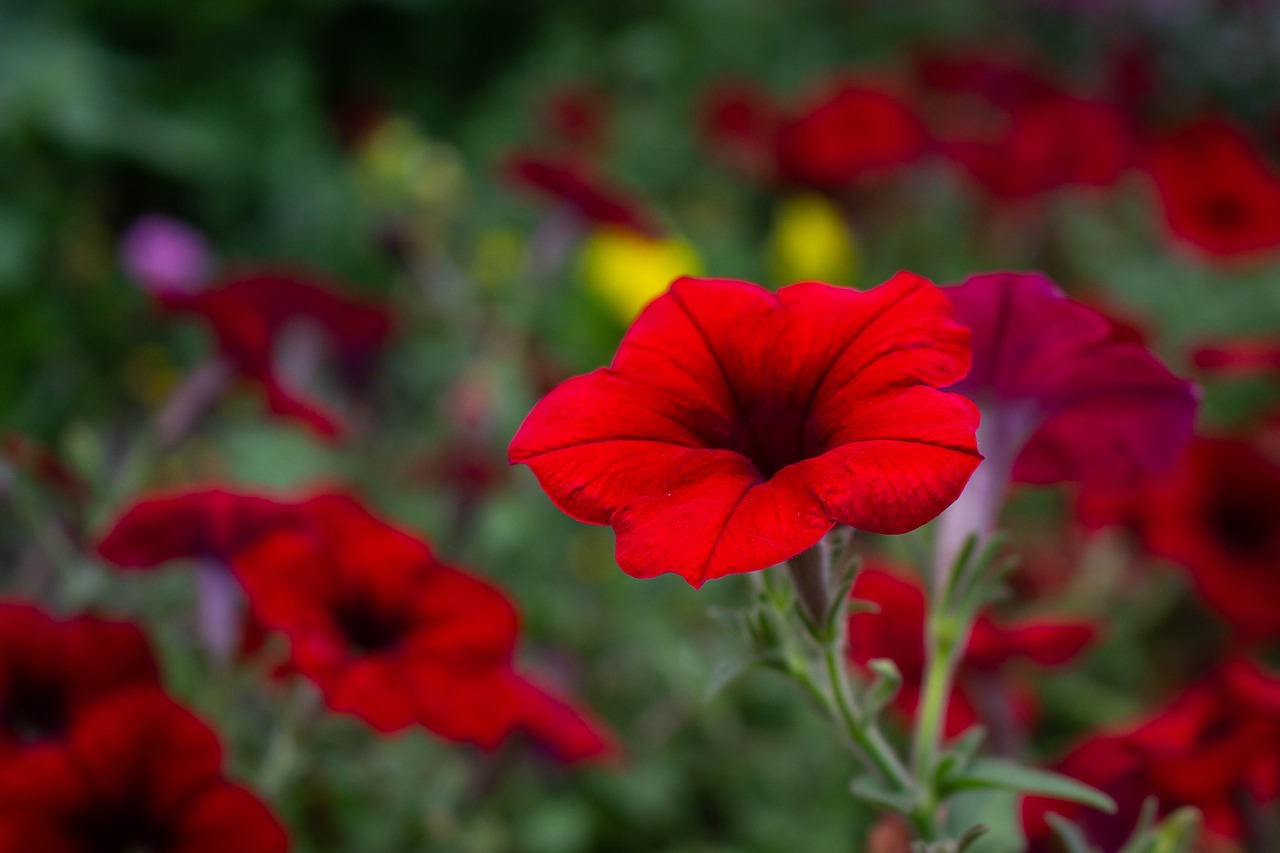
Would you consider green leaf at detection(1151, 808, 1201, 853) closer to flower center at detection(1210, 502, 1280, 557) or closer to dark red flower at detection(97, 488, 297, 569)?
flower center at detection(1210, 502, 1280, 557)

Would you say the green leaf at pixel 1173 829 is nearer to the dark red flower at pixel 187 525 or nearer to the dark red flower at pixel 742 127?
the dark red flower at pixel 187 525

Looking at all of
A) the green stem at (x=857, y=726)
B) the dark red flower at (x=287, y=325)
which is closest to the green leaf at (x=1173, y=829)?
the green stem at (x=857, y=726)

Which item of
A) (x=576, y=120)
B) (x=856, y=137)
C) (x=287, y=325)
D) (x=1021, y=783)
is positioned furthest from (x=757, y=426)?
(x=576, y=120)

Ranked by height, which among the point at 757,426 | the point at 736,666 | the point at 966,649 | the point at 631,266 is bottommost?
the point at 631,266

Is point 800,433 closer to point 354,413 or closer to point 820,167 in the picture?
point 354,413

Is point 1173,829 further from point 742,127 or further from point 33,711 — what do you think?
point 742,127
